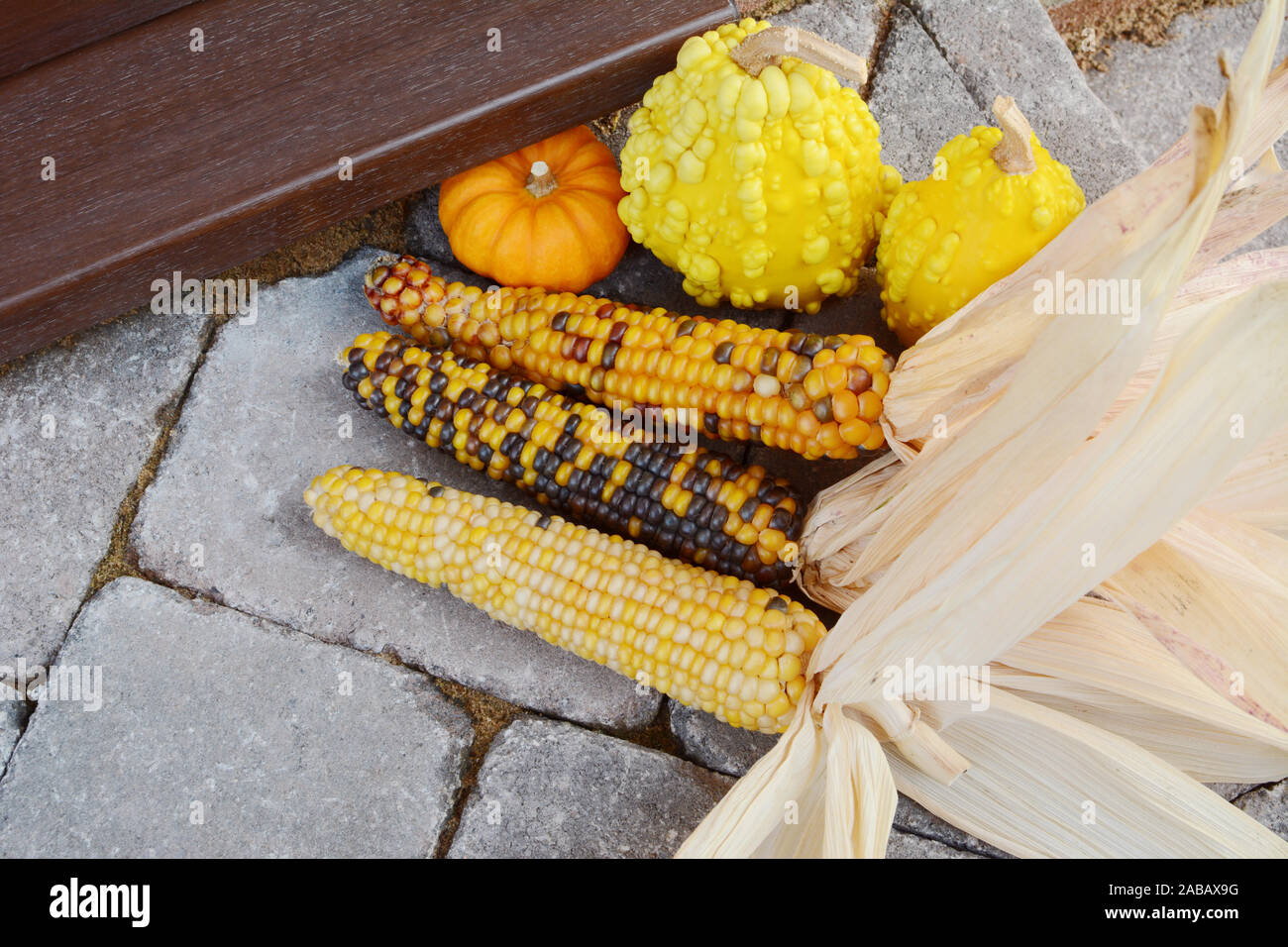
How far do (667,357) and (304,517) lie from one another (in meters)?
0.65

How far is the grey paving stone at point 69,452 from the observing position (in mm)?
1578

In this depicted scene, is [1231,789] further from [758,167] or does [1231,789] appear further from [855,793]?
[758,167]

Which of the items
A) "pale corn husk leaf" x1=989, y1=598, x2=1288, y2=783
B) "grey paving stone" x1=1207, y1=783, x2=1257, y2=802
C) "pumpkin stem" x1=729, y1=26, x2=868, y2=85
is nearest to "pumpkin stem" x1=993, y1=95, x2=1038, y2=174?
"pumpkin stem" x1=729, y1=26, x2=868, y2=85

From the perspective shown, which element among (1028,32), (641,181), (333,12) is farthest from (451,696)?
(1028,32)

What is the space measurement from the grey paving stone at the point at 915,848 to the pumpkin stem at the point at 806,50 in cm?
106

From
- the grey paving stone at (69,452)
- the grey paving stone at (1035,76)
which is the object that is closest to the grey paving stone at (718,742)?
the grey paving stone at (69,452)

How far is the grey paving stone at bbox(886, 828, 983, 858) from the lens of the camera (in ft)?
4.89

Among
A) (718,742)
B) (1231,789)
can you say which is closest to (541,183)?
A: (718,742)

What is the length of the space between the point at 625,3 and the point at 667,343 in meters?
0.58

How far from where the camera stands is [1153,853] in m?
1.35

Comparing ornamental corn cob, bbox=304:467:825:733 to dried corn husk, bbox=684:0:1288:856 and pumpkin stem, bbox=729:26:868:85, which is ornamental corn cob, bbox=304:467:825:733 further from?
pumpkin stem, bbox=729:26:868:85

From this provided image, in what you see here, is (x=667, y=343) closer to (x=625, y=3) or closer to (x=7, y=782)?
(x=625, y=3)

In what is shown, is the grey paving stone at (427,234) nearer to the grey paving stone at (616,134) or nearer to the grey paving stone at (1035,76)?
the grey paving stone at (616,134)
